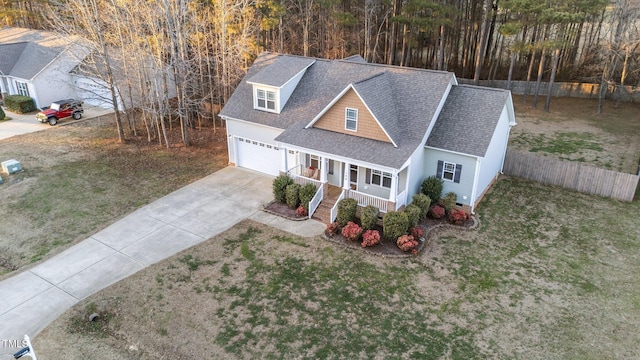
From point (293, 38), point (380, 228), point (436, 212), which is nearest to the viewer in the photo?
point (380, 228)

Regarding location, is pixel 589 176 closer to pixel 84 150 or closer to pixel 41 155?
pixel 84 150

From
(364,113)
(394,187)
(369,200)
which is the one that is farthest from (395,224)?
(364,113)

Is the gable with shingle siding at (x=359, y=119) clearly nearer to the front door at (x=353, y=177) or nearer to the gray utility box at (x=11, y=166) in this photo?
the front door at (x=353, y=177)

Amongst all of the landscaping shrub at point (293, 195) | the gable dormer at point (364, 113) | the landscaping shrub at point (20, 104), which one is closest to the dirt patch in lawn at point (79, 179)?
the landscaping shrub at point (20, 104)

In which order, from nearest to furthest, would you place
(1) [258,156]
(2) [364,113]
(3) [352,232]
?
1. (3) [352,232]
2. (2) [364,113]
3. (1) [258,156]

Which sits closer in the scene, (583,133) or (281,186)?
(281,186)

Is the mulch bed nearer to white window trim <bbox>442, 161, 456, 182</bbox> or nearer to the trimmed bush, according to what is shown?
the trimmed bush

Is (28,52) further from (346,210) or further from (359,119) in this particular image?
(346,210)
